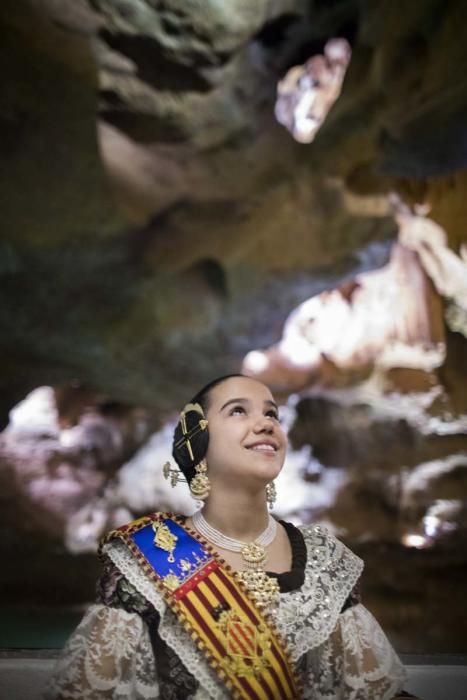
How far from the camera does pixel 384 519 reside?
14.2 ft

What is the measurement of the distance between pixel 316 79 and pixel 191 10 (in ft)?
4.44

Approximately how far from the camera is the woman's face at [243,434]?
4.28ft

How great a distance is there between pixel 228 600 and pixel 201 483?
0.81 feet

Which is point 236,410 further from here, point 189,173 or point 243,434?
point 189,173

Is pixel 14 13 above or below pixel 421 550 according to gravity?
above

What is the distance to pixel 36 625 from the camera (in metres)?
3.68

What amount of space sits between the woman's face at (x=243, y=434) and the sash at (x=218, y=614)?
0.18m

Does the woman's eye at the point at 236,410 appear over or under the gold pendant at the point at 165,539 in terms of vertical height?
over

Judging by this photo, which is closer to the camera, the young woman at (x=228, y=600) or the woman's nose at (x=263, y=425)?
the young woman at (x=228, y=600)

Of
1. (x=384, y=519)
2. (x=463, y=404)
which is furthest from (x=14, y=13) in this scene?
(x=384, y=519)

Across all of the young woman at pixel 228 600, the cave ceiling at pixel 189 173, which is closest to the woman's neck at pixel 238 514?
the young woman at pixel 228 600

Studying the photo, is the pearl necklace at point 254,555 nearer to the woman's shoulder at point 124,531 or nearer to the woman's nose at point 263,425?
the woman's shoulder at point 124,531

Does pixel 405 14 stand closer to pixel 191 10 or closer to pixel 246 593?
pixel 191 10

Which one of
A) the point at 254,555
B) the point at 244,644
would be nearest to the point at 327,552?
the point at 254,555
